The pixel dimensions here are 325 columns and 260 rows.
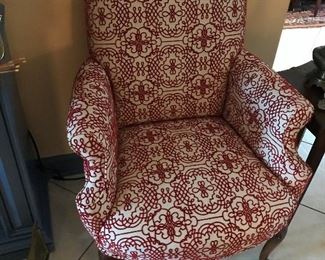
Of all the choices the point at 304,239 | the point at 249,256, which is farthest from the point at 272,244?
the point at 304,239

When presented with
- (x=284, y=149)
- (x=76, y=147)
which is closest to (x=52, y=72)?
(x=76, y=147)

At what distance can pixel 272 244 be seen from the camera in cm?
115

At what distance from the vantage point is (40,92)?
1.32 metres

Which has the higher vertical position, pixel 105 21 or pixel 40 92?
pixel 105 21

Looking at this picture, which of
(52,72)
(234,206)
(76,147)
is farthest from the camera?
(52,72)

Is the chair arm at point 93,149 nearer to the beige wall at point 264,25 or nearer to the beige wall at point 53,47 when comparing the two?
the beige wall at point 53,47

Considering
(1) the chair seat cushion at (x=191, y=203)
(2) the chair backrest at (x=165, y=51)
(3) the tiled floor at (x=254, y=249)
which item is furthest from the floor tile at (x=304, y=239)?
(2) the chair backrest at (x=165, y=51)

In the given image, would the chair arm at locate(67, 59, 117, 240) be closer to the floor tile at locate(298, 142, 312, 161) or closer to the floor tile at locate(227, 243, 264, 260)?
the floor tile at locate(227, 243, 264, 260)

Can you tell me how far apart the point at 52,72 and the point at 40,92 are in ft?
0.31

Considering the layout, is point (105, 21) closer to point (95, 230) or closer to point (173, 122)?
point (173, 122)

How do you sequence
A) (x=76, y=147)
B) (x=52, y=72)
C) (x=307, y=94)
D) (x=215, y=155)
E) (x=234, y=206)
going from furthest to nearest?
(x=52, y=72), (x=307, y=94), (x=215, y=155), (x=234, y=206), (x=76, y=147)

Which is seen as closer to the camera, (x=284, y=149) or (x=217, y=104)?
(x=284, y=149)

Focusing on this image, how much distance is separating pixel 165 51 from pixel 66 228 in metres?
0.77

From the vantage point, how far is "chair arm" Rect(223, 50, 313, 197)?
947 mm
